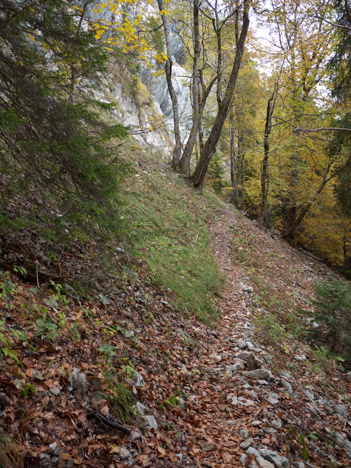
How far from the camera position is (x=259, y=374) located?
15.9 feet

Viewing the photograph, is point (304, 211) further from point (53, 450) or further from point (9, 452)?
point (9, 452)

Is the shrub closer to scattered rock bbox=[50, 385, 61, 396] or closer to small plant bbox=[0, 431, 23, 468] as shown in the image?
scattered rock bbox=[50, 385, 61, 396]

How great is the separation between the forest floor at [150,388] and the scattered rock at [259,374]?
2cm

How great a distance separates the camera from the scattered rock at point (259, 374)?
4824mm

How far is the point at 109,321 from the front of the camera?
4355 millimetres

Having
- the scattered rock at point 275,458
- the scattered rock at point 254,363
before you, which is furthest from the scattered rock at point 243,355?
the scattered rock at point 275,458

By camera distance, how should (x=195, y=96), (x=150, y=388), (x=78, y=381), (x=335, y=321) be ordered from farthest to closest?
(x=195, y=96)
(x=335, y=321)
(x=150, y=388)
(x=78, y=381)

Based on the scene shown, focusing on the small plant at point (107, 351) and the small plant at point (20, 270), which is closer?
the small plant at point (107, 351)

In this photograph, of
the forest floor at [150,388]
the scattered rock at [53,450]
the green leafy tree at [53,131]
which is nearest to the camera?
the scattered rock at [53,450]

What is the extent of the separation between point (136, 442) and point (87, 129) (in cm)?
374

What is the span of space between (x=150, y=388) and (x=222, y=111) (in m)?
13.4

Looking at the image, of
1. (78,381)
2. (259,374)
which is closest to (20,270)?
(78,381)

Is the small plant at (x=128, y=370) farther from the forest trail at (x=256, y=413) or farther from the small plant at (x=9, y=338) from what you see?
the small plant at (x=9, y=338)

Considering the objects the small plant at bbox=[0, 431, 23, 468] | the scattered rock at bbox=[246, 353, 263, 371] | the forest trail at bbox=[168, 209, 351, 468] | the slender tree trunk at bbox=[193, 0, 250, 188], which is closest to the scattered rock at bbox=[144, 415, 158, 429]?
the forest trail at bbox=[168, 209, 351, 468]
